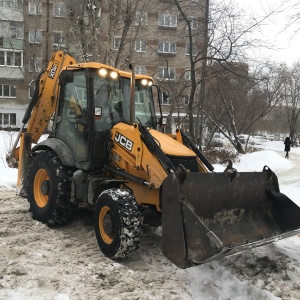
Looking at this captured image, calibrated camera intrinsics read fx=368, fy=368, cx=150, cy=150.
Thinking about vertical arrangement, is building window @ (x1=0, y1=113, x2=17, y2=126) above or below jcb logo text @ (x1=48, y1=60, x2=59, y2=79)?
below

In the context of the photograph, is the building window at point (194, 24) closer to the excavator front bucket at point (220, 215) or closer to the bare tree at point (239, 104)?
the bare tree at point (239, 104)

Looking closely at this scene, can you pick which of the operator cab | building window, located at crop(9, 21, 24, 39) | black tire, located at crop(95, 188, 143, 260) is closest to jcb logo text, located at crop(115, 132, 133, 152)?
the operator cab

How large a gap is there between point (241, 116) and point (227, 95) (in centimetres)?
516

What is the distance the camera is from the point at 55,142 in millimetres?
6113

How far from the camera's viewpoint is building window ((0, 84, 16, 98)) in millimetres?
34969

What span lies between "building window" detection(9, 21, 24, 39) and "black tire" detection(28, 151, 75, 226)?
25322 mm

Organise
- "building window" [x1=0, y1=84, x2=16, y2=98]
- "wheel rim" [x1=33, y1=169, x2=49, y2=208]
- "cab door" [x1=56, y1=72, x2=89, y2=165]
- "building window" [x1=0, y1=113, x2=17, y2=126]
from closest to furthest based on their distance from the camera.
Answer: "cab door" [x1=56, y1=72, x2=89, y2=165]
"wheel rim" [x1=33, y1=169, x2=49, y2=208]
"building window" [x1=0, y1=84, x2=16, y2=98]
"building window" [x1=0, y1=113, x2=17, y2=126]

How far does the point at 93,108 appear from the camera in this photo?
5.45 m

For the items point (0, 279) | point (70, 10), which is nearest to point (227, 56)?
point (70, 10)

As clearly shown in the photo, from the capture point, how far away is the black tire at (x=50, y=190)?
5.71 meters

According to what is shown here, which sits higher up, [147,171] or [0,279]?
[147,171]

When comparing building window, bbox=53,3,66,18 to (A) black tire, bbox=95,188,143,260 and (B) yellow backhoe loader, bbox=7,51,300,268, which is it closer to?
(B) yellow backhoe loader, bbox=7,51,300,268

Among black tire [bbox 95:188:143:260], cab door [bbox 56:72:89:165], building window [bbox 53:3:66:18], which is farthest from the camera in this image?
building window [bbox 53:3:66:18]

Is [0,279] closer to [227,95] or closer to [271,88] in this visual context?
[227,95]
